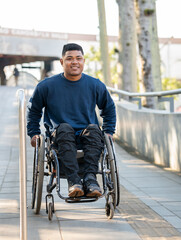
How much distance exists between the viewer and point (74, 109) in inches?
179

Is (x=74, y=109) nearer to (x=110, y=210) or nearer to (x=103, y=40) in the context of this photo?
(x=110, y=210)

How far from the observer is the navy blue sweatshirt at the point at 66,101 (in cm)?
453

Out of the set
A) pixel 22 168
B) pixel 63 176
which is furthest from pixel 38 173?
pixel 22 168

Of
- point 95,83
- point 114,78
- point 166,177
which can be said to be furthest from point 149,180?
point 114,78

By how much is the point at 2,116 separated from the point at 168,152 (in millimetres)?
9772

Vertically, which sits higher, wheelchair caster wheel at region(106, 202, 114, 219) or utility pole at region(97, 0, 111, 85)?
utility pole at region(97, 0, 111, 85)

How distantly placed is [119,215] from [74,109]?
1095mm

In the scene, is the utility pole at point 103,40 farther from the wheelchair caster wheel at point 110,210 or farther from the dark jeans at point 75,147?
the wheelchair caster wheel at point 110,210

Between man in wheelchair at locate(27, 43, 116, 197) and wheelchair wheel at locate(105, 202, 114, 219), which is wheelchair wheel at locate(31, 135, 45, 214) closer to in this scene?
man in wheelchair at locate(27, 43, 116, 197)

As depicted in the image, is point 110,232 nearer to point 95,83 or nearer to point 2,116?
point 95,83

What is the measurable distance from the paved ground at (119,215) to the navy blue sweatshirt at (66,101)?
808 millimetres

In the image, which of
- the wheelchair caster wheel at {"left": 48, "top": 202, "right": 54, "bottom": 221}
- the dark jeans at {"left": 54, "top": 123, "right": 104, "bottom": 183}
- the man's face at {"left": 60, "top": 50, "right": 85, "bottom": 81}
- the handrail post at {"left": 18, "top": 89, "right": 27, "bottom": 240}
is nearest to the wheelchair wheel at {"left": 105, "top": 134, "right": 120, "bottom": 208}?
the dark jeans at {"left": 54, "top": 123, "right": 104, "bottom": 183}

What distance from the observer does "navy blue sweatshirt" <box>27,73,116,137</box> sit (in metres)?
4.53

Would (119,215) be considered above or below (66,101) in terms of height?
below
